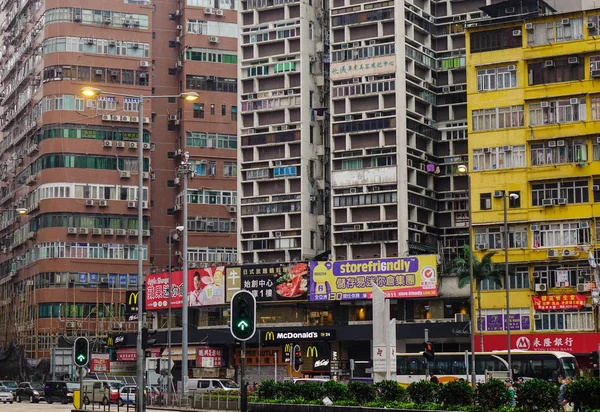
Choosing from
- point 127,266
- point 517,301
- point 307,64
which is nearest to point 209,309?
point 127,266

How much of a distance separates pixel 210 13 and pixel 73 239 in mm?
26790

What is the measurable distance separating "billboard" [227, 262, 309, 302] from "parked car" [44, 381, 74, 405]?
2047cm

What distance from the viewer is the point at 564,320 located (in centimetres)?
8006

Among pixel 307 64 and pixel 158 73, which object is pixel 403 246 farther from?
pixel 158 73

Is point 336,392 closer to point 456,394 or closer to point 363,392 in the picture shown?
point 363,392

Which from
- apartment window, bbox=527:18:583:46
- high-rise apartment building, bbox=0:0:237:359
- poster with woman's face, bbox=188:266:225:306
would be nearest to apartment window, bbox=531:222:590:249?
apartment window, bbox=527:18:583:46

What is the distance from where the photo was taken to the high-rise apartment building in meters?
110

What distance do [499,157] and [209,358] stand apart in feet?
97.2

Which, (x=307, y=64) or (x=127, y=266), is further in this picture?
(x=127, y=266)

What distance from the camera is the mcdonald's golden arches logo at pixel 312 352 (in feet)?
303

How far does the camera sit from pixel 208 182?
116 metres

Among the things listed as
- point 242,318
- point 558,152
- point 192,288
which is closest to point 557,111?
point 558,152

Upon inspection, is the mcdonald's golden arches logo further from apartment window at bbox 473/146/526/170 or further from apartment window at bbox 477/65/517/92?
apartment window at bbox 477/65/517/92

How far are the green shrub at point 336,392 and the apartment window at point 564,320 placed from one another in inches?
1482
